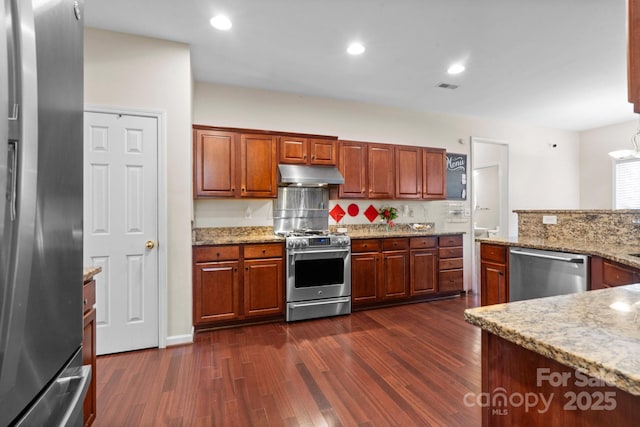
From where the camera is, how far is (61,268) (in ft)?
2.39

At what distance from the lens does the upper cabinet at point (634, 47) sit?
3.07 ft

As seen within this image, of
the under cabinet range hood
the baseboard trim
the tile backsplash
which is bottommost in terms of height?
the baseboard trim

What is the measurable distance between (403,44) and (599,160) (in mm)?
5097

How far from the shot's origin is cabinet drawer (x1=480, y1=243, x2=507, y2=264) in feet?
9.54

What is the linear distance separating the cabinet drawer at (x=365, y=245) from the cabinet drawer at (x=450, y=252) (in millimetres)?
1004

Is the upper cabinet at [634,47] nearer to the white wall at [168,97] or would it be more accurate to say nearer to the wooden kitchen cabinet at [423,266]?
the white wall at [168,97]

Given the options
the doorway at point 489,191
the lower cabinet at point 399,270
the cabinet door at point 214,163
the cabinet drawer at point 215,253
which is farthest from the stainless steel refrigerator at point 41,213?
the doorway at point 489,191

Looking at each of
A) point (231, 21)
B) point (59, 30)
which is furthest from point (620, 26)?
point (59, 30)

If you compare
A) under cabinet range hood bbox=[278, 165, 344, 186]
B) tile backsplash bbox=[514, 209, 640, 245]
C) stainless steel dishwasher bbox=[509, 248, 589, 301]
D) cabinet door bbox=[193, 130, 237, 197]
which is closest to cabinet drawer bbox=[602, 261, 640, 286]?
stainless steel dishwasher bbox=[509, 248, 589, 301]

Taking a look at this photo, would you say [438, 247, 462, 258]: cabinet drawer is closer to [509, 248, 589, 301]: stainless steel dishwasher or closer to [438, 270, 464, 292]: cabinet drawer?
[438, 270, 464, 292]: cabinet drawer

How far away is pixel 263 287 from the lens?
328cm

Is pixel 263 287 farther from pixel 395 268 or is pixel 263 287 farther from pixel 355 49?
pixel 355 49

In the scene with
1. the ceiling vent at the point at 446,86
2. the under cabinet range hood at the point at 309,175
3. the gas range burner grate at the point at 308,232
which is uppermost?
the ceiling vent at the point at 446,86

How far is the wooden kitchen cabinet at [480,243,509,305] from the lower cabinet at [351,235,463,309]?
0.96 meters
